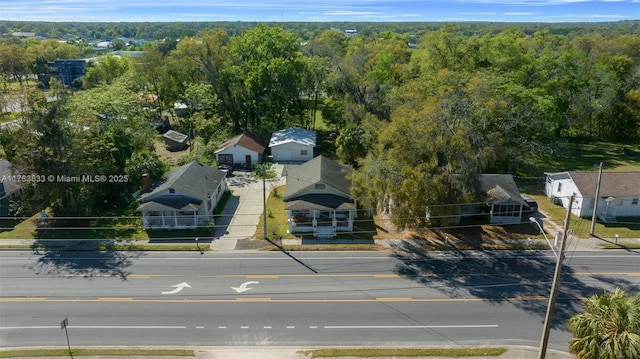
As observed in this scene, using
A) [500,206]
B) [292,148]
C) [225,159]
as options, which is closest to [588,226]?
[500,206]

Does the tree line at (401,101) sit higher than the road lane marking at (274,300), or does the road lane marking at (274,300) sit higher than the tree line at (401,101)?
the tree line at (401,101)

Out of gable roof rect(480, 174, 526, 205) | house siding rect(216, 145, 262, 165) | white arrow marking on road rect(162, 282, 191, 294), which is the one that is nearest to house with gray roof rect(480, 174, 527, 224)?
gable roof rect(480, 174, 526, 205)

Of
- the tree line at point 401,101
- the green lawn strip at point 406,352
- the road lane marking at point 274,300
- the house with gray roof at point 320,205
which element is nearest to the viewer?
the green lawn strip at point 406,352

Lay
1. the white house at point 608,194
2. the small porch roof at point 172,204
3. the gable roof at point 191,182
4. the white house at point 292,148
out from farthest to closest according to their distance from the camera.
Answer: the white house at point 292,148 < the white house at point 608,194 < the gable roof at point 191,182 < the small porch roof at point 172,204

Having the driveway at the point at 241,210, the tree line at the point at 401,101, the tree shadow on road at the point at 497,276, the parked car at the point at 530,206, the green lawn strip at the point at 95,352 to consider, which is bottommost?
the green lawn strip at the point at 95,352

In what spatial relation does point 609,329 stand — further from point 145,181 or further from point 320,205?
point 145,181

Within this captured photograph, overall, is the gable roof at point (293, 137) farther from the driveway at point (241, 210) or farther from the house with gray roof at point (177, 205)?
the house with gray roof at point (177, 205)

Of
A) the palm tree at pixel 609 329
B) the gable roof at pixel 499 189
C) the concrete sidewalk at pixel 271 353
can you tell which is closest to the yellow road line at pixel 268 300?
the concrete sidewalk at pixel 271 353
